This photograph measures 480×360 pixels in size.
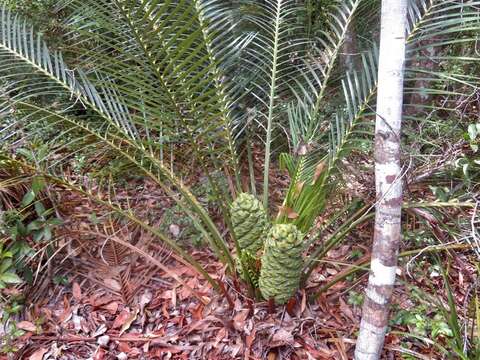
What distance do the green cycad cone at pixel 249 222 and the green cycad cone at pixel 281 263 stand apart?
13 centimetres

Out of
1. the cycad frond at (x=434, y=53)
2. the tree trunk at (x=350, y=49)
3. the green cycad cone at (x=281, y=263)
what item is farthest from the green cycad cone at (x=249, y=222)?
the tree trunk at (x=350, y=49)

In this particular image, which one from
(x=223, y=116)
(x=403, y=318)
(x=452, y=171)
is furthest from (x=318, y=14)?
(x=403, y=318)

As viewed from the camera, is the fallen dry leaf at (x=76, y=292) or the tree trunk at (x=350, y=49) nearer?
the fallen dry leaf at (x=76, y=292)

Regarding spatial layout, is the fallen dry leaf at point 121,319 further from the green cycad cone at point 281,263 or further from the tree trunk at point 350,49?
the tree trunk at point 350,49

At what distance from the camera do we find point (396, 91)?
101 cm

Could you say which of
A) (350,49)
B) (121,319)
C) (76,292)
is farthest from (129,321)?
(350,49)

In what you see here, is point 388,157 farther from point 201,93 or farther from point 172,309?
point 172,309

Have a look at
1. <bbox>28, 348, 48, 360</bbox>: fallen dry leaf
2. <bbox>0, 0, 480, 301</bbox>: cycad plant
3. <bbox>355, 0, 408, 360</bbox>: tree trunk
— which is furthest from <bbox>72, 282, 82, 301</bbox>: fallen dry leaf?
<bbox>355, 0, 408, 360</bbox>: tree trunk

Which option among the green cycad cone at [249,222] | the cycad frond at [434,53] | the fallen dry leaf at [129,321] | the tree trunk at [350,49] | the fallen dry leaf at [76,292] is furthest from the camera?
the tree trunk at [350,49]

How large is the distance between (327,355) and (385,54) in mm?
1031

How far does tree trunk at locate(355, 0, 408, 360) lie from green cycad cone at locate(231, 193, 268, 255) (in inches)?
20.7

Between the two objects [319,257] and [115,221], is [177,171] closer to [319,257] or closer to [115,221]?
[115,221]

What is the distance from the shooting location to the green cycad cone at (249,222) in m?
1.50

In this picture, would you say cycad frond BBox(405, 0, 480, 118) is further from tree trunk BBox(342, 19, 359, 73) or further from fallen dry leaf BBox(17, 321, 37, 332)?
fallen dry leaf BBox(17, 321, 37, 332)
